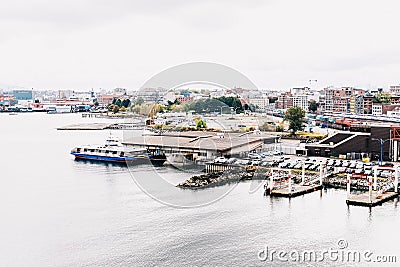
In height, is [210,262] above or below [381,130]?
below

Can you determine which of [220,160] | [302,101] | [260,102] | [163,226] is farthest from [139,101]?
[163,226]

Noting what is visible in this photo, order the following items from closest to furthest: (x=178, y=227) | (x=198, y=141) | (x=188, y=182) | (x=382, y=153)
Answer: (x=178, y=227) < (x=188, y=182) < (x=382, y=153) < (x=198, y=141)

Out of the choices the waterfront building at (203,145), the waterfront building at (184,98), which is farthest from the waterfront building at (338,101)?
the waterfront building at (203,145)

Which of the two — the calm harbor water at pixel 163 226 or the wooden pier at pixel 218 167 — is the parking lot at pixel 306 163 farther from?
the calm harbor water at pixel 163 226

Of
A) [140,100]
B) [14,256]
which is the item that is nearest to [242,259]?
[14,256]

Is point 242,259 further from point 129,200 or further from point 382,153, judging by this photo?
point 382,153

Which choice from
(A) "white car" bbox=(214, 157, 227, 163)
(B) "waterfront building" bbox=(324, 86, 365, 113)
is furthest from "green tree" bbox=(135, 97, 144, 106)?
(A) "white car" bbox=(214, 157, 227, 163)
